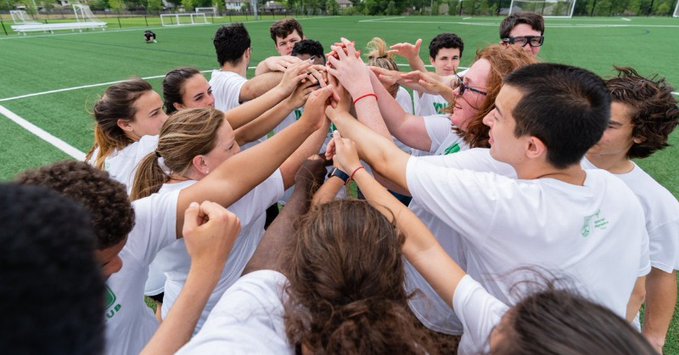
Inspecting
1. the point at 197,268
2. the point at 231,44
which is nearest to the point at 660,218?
the point at 197,268

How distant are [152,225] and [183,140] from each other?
0.50m

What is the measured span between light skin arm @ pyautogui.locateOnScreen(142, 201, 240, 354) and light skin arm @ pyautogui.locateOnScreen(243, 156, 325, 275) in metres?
0.16

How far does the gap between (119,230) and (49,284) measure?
3.00 feet

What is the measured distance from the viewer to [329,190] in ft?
5.86

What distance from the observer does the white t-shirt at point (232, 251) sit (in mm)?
1937

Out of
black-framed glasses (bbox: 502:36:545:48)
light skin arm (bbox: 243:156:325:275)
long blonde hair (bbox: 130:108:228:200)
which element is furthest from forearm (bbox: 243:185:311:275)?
black-framed glasses (bbox: 502:36:545:48)

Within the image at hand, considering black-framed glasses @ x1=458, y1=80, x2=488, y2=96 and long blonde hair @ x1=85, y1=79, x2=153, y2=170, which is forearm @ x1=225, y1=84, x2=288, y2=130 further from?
black-framed glasses @ x1=458, y1=80, x2=488, y2=96

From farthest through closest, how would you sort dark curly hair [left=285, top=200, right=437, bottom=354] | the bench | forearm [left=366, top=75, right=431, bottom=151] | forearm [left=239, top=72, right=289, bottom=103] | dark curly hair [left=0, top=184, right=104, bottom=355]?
the bench → forearm [left=239, top=72, right=289, bottom=103] → forearm [left=366, top=75, right=431, bottom=151] → dark curly hair [left=285, top=200, right=437, bottom=354] → dark curly hair [left=0, top=184, right=104, bottom=355]

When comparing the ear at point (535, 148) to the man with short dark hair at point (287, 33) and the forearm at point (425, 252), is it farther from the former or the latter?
the man with short dark hair at point (287, 33)

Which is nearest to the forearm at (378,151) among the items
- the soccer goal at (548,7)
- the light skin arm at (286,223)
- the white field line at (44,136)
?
the light skin arm at (286,223)

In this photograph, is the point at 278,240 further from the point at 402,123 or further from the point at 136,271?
the point at 402,123

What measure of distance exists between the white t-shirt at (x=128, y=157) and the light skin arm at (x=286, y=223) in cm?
130

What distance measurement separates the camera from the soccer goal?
85.9 feet

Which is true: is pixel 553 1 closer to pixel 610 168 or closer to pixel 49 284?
pixel 610 168
